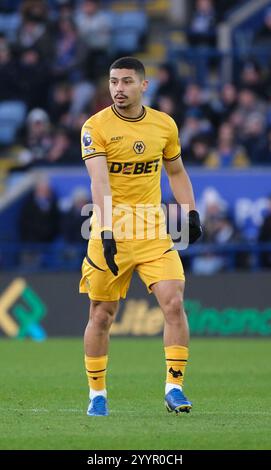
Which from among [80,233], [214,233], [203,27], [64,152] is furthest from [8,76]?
[214,233]

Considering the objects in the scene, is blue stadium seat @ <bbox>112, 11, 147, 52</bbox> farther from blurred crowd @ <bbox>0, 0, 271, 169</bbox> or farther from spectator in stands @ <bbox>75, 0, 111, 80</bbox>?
spectator in stands @ <bbox>75, 0, 111, 80</bbox>

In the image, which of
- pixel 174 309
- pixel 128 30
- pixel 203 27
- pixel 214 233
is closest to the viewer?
pixel 174 309

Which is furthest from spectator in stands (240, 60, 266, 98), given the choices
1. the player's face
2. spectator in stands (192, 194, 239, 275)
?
the player's face

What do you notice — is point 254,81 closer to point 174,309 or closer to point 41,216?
point 41,216

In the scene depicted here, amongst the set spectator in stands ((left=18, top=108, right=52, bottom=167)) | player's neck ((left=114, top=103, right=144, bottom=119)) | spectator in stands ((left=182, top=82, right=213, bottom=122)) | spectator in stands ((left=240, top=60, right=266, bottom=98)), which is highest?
spectator in stands ((left=240, top=60, right=266, bottom=98))

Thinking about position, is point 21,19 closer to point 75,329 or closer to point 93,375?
point 75,329

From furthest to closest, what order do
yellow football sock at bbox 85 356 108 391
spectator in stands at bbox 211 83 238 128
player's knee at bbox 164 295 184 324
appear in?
spectator in stands at bbox 211 83 238 128, yellow football sock at bbox 85 356 108 391, player's knee at bbox 164 295 184 324

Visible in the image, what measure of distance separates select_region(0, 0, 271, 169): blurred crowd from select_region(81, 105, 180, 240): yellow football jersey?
11478 millimetres

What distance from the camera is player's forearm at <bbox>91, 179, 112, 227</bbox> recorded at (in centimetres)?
910

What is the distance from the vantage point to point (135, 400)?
1067 cm

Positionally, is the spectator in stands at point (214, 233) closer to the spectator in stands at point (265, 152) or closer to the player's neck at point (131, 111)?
the spectator in stands at point (265, 152)

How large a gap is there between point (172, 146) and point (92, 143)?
691mm

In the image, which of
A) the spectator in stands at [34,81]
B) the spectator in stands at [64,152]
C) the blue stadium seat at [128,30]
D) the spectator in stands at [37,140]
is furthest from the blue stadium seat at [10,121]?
the blue stadium seat at [128,30]

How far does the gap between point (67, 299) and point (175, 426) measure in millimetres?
11135
